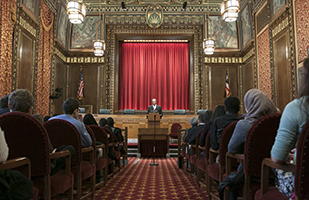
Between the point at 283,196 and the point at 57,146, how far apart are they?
80.2 inches

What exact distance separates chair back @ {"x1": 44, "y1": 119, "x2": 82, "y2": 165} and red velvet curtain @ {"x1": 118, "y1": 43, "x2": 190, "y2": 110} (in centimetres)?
1126

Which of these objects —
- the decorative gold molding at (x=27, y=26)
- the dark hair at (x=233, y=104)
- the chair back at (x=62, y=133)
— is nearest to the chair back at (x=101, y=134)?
the chair back at (x=62, y=133)

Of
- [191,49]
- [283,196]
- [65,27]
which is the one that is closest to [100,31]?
[65,27]

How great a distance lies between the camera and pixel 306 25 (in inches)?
256

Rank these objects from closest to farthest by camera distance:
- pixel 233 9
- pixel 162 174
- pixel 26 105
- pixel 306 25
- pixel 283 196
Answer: pixel 283 196, pixel 26 105, pixel 162 174, pixel 306 25, pixel 233 9

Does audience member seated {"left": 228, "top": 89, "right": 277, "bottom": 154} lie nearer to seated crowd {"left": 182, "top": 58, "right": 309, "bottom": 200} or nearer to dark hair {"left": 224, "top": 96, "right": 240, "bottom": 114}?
seated crowd {"left": 182, "top": 58, "right": 309, "bottom": 200}

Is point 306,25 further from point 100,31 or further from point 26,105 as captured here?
point 100,31

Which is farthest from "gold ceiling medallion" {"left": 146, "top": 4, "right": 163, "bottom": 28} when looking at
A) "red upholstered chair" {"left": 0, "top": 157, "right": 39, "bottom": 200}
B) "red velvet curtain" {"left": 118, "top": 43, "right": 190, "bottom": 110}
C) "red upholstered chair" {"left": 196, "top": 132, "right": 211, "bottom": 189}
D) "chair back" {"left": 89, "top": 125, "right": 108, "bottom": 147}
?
"red upholstered chair" {"left": 0, "top": 157, "right": 39, "bottom": 200}

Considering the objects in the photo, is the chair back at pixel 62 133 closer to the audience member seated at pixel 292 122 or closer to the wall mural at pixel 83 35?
the audience member seated at pixel 292 122

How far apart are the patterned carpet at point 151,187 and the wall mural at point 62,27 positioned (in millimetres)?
8582

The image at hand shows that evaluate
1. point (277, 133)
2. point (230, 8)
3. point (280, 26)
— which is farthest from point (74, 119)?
point (280, 26)

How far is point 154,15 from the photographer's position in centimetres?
1235

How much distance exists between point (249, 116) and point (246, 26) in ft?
34.3

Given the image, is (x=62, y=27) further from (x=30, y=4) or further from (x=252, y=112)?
(x=252, y=112)
